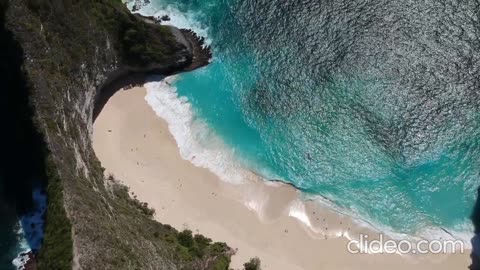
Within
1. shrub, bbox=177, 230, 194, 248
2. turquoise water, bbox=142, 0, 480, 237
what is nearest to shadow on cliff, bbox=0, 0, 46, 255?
shrub, bbox=177, 230, 194, 248

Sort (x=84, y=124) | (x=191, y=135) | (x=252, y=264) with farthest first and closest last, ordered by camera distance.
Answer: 1. (x=191, y=135)
2. (x=84, y=124)
3. (x=252, y=264)

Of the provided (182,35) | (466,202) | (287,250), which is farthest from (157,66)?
(466,202)

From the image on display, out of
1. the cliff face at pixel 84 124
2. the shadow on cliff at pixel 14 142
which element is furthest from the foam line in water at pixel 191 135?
the shadow on cliff at pixel 14 142

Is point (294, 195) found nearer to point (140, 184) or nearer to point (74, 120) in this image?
point (140, 184)

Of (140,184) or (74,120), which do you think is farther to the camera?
(140,184)

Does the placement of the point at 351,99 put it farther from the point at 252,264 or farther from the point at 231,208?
the point at 252,264

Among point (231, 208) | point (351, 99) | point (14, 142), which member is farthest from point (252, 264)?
point (14, 142)
